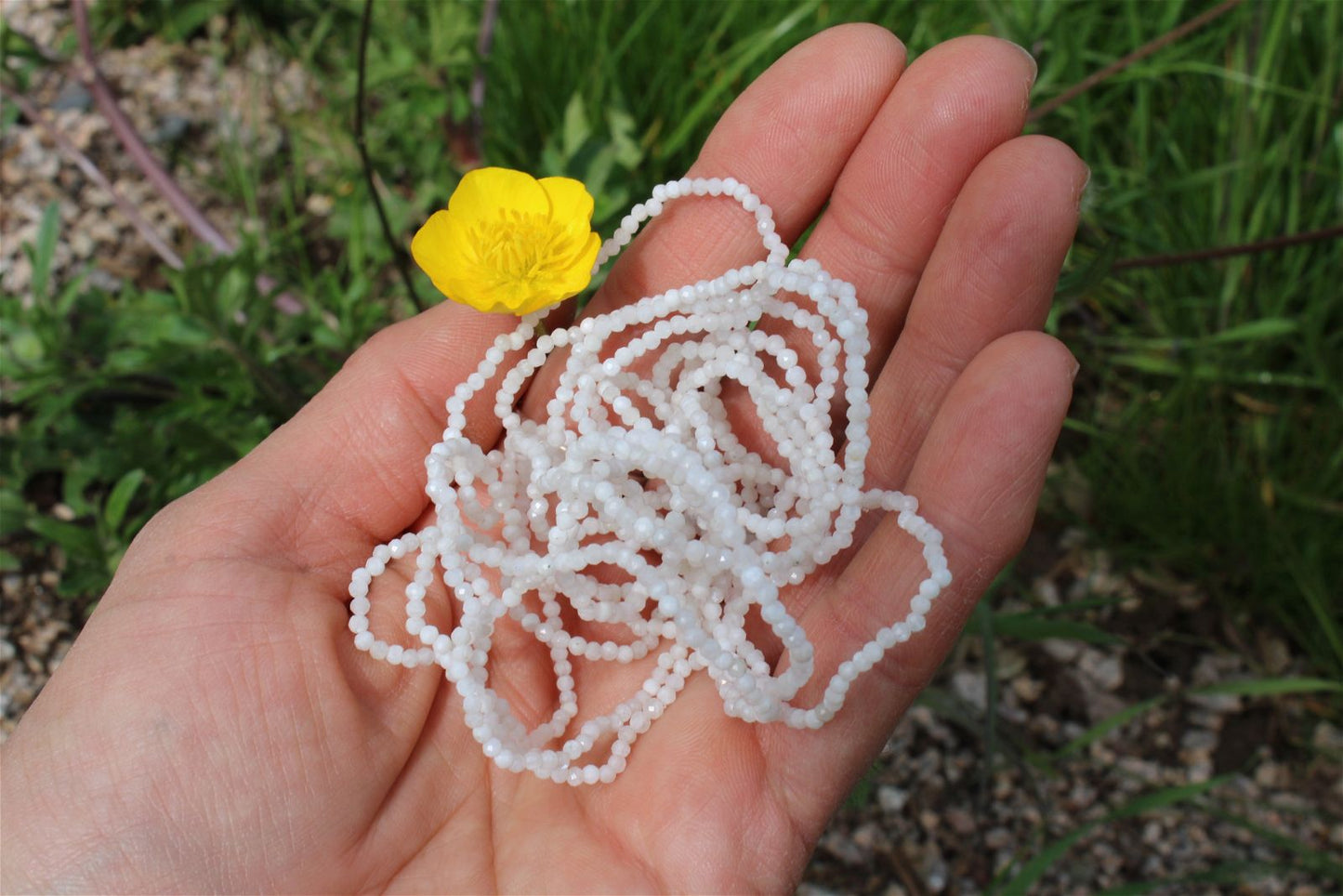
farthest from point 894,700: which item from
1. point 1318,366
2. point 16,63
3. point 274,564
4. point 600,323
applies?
point 16,63

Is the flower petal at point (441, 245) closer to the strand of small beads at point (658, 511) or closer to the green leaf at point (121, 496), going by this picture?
the strand of small beads at point (658, 511)

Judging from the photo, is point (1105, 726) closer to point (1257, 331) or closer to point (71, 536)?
point (1257, 331)

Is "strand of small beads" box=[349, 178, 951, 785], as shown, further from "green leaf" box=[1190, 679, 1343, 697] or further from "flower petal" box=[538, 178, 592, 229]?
"green leaf" box=[1190, 679, 1343, 697]

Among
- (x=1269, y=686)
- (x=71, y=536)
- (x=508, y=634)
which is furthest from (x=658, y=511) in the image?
(x=1269, y=686)

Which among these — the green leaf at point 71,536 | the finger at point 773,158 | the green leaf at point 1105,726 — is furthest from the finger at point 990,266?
the green leaf at point 71,536

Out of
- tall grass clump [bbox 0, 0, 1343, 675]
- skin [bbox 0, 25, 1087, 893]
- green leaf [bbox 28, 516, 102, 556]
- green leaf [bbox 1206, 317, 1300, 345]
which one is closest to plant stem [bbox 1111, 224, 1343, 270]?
tall grass clump [bbox 0, 0, 1343, 675]
